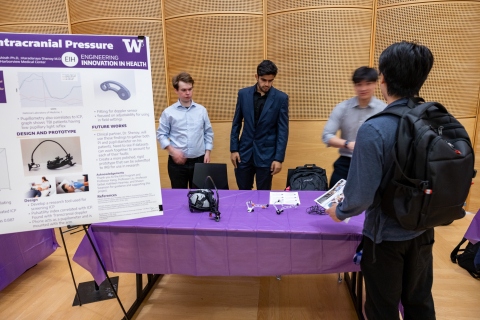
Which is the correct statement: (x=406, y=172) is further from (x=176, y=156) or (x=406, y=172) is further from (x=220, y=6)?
(x=220, y=6)

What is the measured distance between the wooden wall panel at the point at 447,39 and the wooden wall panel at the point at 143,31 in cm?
272

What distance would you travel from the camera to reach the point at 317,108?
367 centimetres

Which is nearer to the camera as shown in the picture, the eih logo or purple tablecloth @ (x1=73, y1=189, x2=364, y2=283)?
the eih logo

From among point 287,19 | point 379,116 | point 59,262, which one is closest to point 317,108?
point 287,19

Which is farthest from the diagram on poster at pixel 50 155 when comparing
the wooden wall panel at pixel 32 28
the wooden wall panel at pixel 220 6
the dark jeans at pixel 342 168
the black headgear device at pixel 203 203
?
the wooden wall panel at pixel 32 28

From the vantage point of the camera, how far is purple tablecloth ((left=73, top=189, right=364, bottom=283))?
1.52 metres

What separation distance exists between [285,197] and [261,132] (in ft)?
2.98

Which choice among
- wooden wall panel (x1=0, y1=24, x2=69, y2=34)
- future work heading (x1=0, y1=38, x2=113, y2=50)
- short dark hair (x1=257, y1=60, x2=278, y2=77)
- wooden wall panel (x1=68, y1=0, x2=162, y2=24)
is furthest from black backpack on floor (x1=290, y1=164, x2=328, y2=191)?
wooden wall panel (x1=0, y1=24, x2=69, y2=34)

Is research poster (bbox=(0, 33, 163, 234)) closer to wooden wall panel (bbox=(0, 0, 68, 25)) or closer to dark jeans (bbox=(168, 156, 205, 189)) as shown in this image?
dark jeans (bbox=(168, 156, 205, 189))

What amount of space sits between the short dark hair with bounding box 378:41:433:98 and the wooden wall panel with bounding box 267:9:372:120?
2618 mm

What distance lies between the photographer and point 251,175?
2906 millimetres

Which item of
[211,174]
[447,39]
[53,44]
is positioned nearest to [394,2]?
[447,39]

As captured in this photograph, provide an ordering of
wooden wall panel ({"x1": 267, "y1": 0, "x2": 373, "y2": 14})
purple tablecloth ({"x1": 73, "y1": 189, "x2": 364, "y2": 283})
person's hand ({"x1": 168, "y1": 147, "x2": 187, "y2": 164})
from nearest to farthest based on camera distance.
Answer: purple tablecloth ({"x1": 73, "y1": 189, "x2": 364, "y2": 283}) → person's hand ({"x1": 168, "y1": 147, "x2": 187, "y2": 164}) → wooden wall panel ({"x1": 267, "y1": 0, "x2": 373, "y2": 14})

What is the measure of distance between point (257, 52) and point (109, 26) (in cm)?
194
